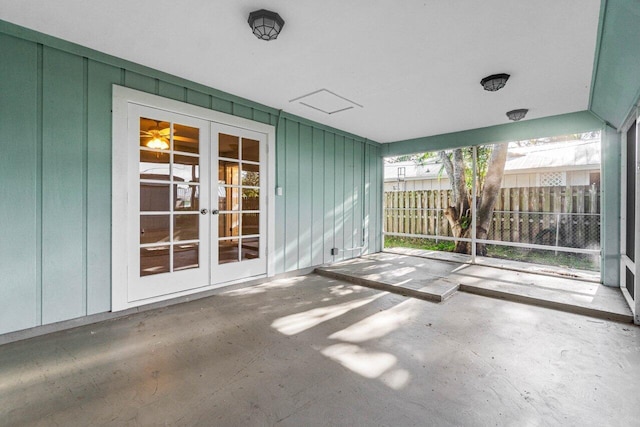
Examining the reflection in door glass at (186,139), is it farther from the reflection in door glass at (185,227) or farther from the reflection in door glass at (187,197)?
the reflection in door glass at (185,227)

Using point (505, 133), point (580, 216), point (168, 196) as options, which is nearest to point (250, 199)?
point (168, 196)

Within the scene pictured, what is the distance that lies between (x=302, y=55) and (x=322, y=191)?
2.50m

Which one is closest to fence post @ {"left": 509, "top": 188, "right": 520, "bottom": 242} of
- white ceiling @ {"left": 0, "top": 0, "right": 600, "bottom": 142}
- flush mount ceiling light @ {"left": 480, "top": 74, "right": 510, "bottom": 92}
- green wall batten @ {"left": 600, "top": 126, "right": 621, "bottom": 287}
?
green wall batten @ {"left": 600, "top": 126, "right": 621, "bottom": 287}

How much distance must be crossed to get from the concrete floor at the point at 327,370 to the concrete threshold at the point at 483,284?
0.24 meters

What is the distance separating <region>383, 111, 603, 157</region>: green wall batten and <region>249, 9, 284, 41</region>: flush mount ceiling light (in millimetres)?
4105

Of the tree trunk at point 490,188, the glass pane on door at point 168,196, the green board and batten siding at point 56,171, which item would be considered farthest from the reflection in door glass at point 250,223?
the tree trunk at point 490,188

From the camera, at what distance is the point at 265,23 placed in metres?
2.09

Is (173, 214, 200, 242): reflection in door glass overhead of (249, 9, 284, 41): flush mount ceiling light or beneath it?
beneath

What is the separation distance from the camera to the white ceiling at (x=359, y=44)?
2041mm

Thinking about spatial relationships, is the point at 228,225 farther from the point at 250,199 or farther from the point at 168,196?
the point at 168,196

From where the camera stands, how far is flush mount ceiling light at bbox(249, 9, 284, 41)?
207 centimetres

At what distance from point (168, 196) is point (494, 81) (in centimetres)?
372

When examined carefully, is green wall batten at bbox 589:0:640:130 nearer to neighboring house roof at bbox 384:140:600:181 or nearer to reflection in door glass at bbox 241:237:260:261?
neighboring house roof at bbox 384:140:600:181

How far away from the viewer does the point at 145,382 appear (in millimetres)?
1805
